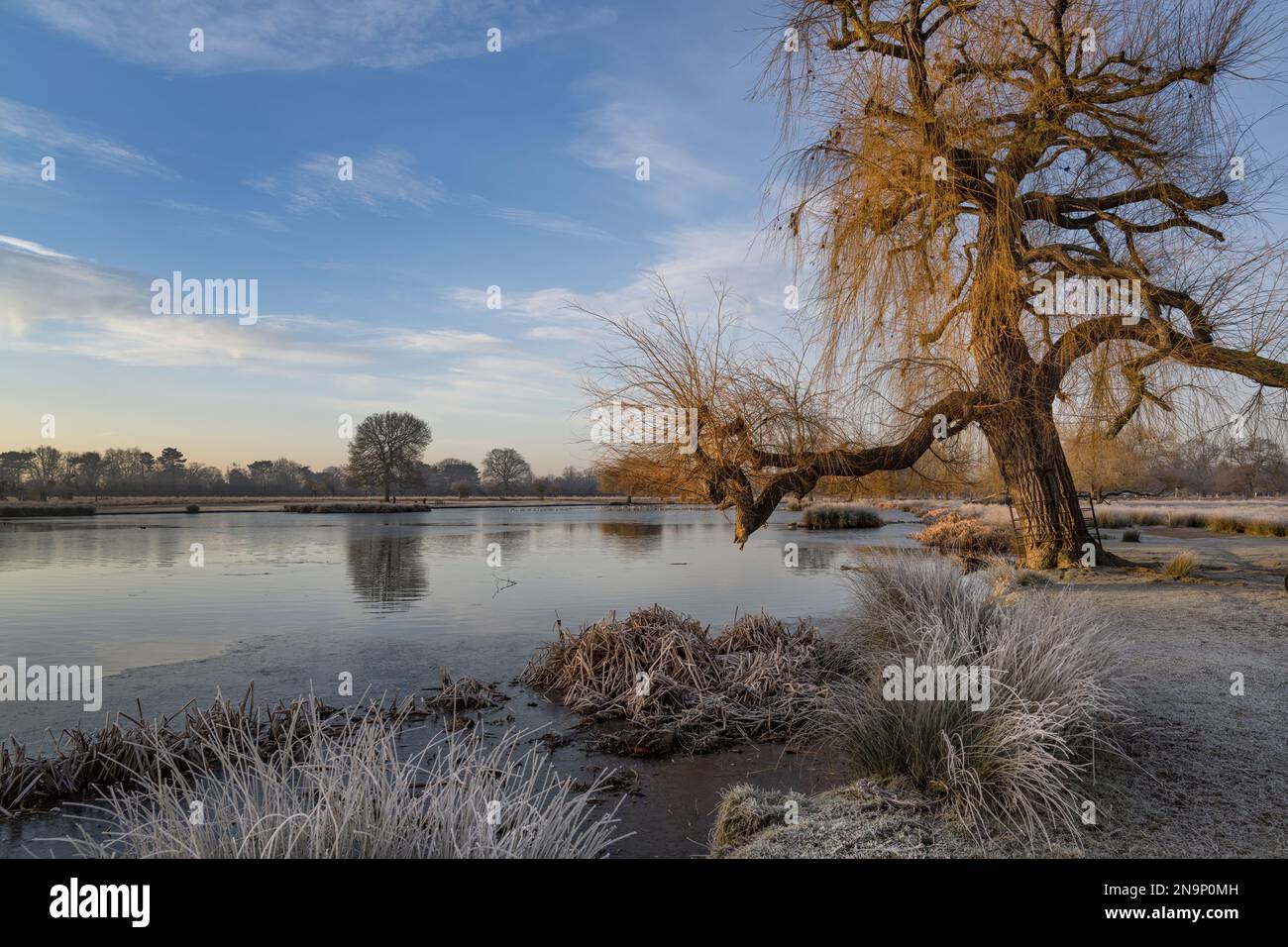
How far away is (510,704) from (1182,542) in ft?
64.0

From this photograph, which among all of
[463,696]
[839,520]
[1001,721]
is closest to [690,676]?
[463,696]

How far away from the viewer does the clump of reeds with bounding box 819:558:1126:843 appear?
3.72 meters

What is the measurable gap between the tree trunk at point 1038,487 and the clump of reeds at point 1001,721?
5717mm

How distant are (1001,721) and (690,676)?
3.03 metres

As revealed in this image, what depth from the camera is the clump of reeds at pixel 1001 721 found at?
12.2 feet

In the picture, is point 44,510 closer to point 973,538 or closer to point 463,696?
point 973,538

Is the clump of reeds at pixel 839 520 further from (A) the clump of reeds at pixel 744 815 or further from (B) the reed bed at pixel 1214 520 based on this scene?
(A) the clump of reeds at pixel 744 815

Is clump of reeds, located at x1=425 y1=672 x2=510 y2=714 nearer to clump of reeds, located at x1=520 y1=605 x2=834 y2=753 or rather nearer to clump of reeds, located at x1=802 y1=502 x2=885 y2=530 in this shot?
clump of reeds, located at x1=520 y1=605 x2=834 y2=753

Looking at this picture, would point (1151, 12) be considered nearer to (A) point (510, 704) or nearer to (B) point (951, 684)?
(B) point (951, 684)

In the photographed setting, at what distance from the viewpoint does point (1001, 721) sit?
160 inches

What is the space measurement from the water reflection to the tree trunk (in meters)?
9.35

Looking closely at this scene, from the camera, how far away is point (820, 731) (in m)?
5.40
